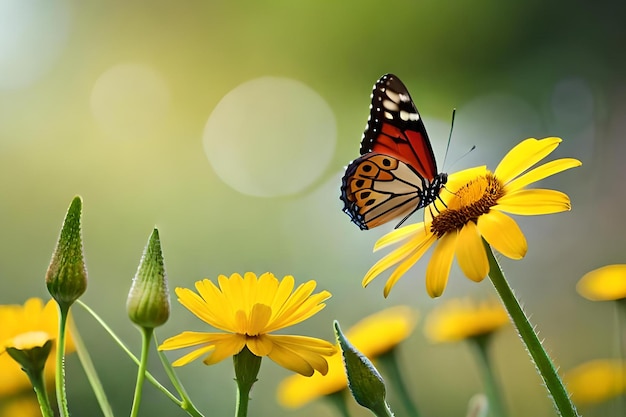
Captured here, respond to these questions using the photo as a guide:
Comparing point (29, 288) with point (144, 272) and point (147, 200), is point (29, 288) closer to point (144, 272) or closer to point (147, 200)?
point (147, 200)

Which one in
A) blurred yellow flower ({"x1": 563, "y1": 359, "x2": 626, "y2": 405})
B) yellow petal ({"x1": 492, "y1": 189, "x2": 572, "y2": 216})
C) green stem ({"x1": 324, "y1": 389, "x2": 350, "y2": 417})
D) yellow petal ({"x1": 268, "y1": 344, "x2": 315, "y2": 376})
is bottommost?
blurred yellow flower ({"x1": 563, "y1": 359, "x2": 626, "y2": 405})

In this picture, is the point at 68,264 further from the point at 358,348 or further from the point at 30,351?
the point at 358,348

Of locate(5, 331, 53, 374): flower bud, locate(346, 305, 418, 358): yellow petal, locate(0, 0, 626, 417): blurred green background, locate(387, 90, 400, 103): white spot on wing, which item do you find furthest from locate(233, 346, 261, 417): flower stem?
locate(0, 0, 626, 417): blurred green background

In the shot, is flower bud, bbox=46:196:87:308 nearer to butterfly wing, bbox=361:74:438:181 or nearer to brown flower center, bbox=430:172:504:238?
brown flower center, bbox=430:172:504:238

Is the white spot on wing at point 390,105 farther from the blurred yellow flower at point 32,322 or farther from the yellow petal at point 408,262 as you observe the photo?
the blurred yellow flower at point 32,322

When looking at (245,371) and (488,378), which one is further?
(488,378)

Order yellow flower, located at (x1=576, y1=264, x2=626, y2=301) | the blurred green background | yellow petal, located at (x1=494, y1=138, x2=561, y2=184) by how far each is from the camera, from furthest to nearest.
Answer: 1. the blurred green background
2. yellow flower, located at (x1=576, y1=264, x2=626, y2=301)
3. yellow petal, located at (x1=494, y1=138, x2=561, y2=184)

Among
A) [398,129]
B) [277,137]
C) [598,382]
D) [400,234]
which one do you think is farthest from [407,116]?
[277,137]
